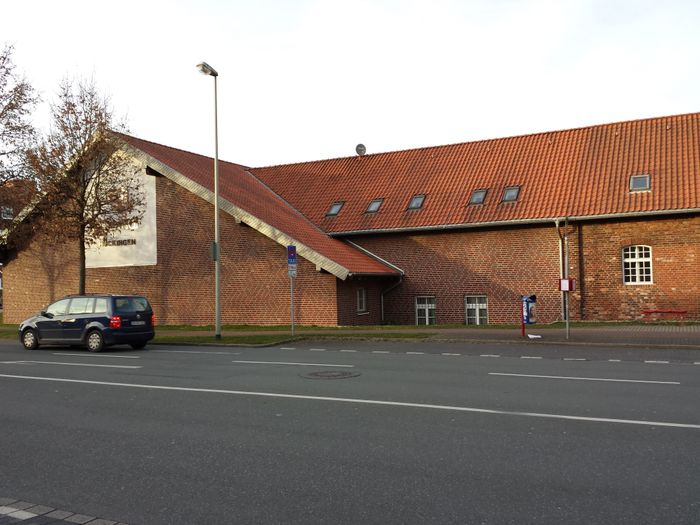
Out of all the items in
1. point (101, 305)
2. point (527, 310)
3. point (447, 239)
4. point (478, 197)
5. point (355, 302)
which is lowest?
point (527, 310)

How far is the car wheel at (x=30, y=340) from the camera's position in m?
19.3

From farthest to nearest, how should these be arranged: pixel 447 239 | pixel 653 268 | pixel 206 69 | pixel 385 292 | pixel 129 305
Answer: pixel 385 292
pixel 447 239
pixel 653 268
pixel 206 69
pixel 129 305

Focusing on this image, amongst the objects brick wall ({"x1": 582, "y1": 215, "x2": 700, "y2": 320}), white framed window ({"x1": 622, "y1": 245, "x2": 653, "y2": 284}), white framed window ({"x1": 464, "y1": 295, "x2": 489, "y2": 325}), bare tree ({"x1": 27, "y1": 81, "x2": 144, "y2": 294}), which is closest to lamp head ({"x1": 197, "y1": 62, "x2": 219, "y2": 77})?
bare tree ({"x1": 27, "y1": 81, "x2": 144, "y2": 294})

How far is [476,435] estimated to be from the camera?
22.5ft

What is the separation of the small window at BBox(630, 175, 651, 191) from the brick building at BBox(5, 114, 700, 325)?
0.04 metres

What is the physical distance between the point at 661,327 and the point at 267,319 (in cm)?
1406

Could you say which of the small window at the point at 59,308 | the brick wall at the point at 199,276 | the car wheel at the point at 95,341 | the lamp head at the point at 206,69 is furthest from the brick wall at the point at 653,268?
the small window at the point at 59,308

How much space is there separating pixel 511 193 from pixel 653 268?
6099mm

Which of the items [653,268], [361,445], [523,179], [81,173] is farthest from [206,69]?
[653,268]

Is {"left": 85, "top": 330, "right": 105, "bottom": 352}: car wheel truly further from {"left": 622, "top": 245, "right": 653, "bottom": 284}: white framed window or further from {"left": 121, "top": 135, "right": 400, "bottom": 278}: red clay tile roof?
{"left": 622, "top": 245, "right": 653, "bottom": 284}: white framed window

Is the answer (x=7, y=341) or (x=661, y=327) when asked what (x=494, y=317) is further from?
(x=7, y=341)

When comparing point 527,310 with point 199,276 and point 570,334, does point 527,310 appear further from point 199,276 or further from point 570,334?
point 199,276

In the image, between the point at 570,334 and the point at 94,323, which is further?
the point at 570,334

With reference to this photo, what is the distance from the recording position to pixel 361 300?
1036 inches
